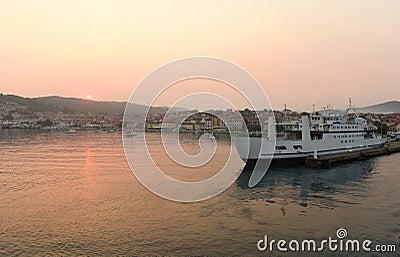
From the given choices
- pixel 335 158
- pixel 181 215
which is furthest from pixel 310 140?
pixel 181 215

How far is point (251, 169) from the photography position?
73.6 feet

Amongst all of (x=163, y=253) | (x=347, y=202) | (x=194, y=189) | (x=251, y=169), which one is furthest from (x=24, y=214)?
(x=251, y=169)

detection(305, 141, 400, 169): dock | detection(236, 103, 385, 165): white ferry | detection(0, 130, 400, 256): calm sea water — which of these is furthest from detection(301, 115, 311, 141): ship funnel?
detection(0, 130, 400, 256): calm sea water

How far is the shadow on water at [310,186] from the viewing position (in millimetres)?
14348

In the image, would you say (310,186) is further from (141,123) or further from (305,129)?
(141,123)

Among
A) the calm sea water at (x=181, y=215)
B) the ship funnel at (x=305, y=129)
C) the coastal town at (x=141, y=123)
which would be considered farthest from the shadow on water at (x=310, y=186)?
the coastal town at (x=141, y=123)

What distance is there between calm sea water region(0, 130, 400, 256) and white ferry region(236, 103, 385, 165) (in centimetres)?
346

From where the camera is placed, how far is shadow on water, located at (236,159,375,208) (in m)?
14.3

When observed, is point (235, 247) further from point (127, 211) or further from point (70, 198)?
point (70, 198)

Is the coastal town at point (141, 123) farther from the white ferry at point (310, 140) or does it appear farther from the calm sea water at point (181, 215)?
the calm sea water at point (181, 215)

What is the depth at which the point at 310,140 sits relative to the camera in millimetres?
25266

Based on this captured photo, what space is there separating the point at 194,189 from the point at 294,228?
6.72 meters

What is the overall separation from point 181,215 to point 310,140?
16244mm

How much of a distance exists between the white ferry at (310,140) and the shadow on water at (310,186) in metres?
1.23
